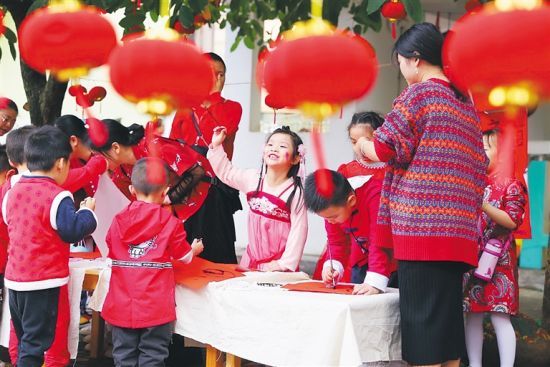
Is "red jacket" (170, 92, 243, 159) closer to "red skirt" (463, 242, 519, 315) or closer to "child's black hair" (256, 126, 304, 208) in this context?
"child's black hair" (256, 126, 304, 208)

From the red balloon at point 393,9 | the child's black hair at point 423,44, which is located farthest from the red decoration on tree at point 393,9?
the child's black hair at point 423,44

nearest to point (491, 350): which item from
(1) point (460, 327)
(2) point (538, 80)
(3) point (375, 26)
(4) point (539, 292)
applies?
(1) point (460, 327)

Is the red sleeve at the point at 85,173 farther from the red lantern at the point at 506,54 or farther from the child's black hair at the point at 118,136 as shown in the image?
the red lantern at the point at 506,54

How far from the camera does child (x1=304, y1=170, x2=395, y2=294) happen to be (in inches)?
133

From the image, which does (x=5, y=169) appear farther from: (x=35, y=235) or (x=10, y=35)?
(x=10, y=35)

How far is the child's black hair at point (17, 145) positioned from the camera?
157 inches

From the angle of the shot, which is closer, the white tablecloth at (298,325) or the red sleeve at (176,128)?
the white tablecloth at (298,325)

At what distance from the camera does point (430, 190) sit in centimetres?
301

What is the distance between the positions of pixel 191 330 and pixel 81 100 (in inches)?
50.3

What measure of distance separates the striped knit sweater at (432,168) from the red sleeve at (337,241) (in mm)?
693

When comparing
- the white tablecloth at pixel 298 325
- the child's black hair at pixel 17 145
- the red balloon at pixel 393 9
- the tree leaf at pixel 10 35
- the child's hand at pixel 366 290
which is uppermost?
the tree leaf at pixel 10 35

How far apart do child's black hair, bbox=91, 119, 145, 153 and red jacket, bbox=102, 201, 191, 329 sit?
89cm

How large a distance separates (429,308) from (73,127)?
238cm

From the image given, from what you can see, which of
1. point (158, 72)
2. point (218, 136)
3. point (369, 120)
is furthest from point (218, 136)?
point (158, 72)
